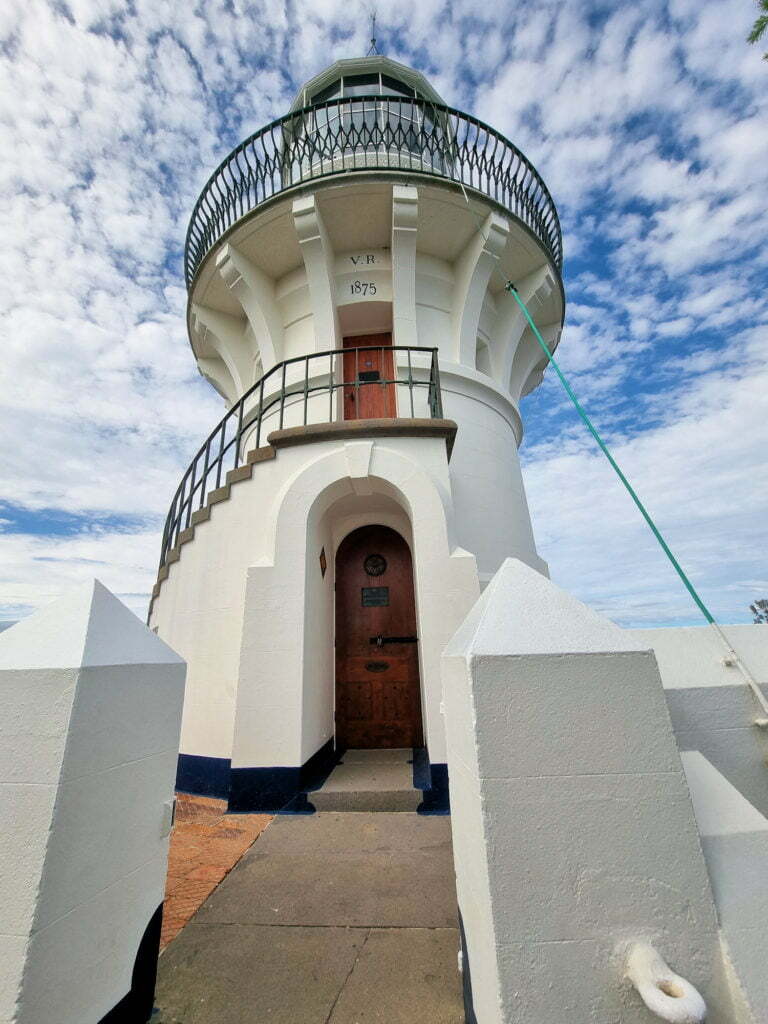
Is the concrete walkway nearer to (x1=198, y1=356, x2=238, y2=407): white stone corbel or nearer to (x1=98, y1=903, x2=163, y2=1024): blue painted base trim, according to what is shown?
(x1=98, y1=903, x2=163, y2=1024): blue painted base trim

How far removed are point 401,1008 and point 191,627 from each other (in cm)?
434

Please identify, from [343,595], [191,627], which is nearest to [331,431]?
[343,595]

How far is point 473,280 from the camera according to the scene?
6.87 meters

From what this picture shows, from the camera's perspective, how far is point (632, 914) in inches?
43.3

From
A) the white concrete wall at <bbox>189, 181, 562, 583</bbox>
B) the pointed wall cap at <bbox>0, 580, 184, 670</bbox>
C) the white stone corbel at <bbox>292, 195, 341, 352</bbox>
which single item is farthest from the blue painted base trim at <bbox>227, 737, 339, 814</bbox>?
the white stone corbel at <bbox>292, 195, 341, 352</bbox>

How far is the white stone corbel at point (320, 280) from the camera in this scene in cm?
653

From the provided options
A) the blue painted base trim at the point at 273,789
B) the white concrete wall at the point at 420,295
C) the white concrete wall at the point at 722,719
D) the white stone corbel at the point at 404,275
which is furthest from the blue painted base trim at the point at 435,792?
the white stone corbel at the point at 404,275

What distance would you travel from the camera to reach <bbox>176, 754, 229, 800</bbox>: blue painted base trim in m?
4.36

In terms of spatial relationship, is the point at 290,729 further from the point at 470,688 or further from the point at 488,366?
the point at 488,366

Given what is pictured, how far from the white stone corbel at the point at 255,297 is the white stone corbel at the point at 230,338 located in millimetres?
929

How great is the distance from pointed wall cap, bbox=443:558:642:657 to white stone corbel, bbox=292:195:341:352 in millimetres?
5953

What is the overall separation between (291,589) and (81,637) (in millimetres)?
2854

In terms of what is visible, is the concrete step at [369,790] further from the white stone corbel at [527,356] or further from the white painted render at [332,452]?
the white stone corbel at [527,356]

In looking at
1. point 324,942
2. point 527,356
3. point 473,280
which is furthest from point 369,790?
point 527,356
